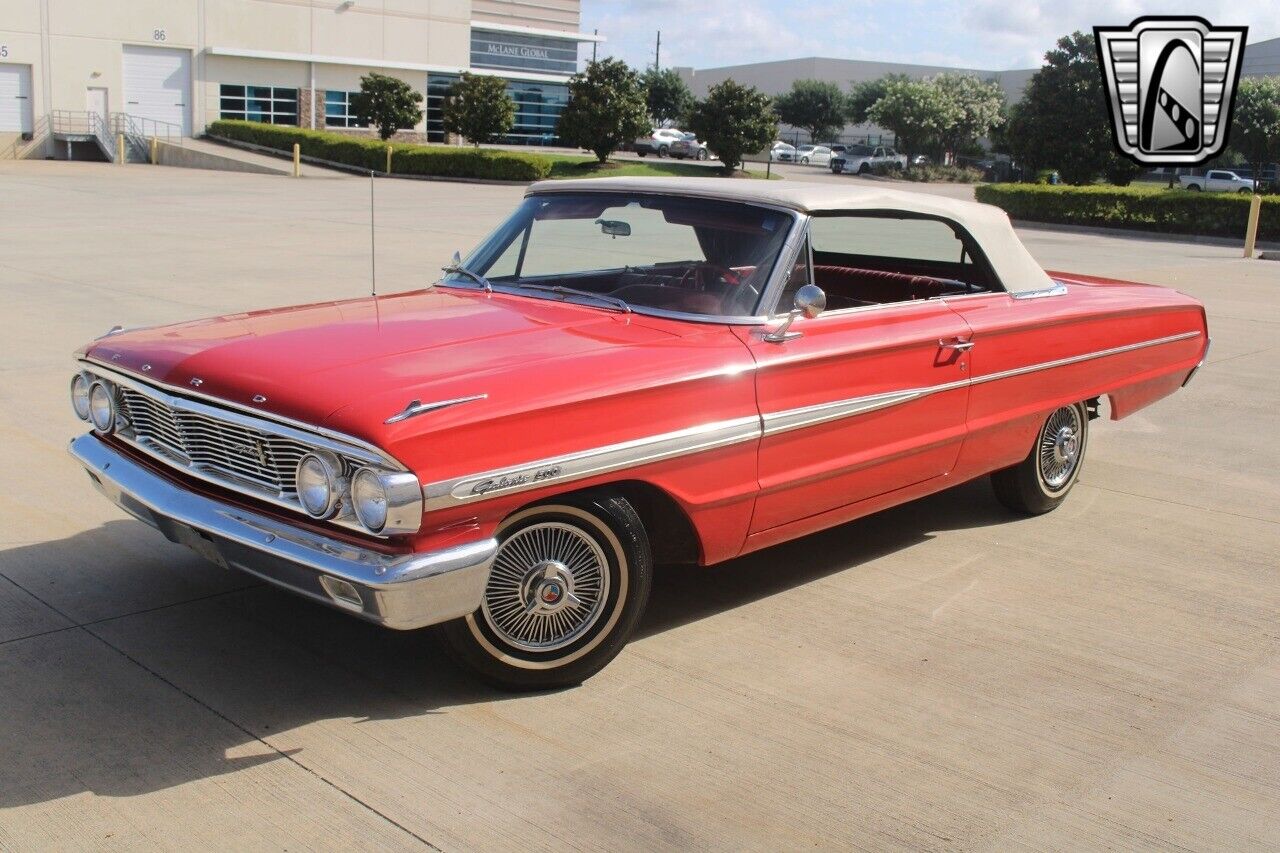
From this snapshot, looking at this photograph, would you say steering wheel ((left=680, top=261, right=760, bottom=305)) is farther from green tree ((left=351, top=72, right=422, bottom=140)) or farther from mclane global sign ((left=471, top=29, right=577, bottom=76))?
mclane global sign ((left=471, top=29, right=577, bottom=76))

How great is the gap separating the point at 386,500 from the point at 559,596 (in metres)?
0.77

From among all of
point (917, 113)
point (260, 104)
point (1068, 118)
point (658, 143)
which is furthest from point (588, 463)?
point (917, 113)

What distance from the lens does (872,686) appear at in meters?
4.30

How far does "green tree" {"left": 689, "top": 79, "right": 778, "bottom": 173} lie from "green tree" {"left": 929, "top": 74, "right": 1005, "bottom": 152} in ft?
63.6

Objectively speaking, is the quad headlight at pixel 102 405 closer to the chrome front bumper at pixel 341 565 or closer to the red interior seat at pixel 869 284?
the chrome front bumper at pixel 341 565

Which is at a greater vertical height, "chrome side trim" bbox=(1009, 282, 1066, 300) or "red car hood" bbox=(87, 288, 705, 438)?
"chrome side trim" bbox=(1009, 282, 1066, 300)

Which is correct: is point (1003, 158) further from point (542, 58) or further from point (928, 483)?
point (928, 483)

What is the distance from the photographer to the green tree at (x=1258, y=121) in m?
48.7

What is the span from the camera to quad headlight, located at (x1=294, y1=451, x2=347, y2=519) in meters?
3.66

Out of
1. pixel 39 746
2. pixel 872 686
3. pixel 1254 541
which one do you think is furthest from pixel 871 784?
pixel 1254 541

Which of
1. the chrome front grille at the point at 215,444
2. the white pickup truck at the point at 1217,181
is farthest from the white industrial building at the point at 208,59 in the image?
the chrome front grille at the point at 215,444

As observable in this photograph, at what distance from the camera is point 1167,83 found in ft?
100

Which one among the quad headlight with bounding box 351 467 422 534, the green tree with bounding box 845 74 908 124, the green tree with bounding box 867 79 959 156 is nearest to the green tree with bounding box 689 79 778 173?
the green tree with bounding box 867 79 959 156

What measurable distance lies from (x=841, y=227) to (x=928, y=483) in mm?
1187
